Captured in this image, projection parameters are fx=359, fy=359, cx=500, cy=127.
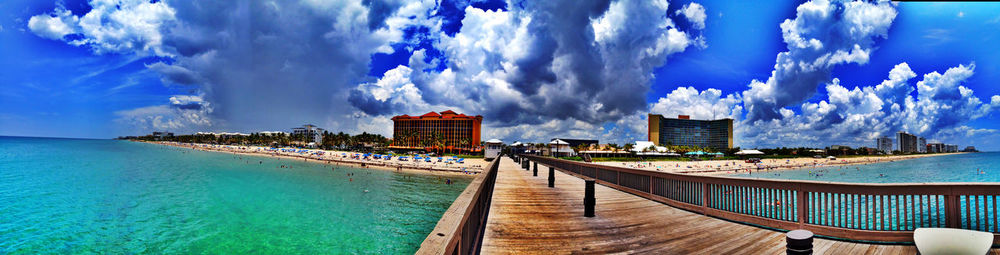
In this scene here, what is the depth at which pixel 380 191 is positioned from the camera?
38.8m

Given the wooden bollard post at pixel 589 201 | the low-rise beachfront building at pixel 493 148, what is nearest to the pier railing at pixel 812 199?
the wooden bollard post at pixel 589 201

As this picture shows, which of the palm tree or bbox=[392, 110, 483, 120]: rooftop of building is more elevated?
bbox=[392, 110, 483, 120]: rooftop of building

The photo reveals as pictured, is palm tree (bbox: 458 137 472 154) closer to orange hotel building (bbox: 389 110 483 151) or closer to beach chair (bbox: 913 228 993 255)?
orange hotel building (bbox: 389 110 483 151)

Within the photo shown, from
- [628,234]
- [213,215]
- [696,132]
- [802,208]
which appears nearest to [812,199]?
[802,208]

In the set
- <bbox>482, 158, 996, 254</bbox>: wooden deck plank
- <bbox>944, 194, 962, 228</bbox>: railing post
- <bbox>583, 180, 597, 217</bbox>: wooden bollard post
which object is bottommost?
<bbox>482, 158, 996, 254</bbox>: wooden deck plank

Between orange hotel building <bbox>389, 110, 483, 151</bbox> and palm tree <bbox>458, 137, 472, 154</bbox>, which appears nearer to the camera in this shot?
palm tree <bbox>458, 137, 472, 154</bbox>

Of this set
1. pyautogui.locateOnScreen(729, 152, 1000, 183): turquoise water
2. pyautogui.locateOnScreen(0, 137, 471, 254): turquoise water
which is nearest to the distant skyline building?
pyautogui.locateOnScreen(729, 152, 1000, 183): turquoise water

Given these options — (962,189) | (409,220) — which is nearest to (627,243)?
(962,189)

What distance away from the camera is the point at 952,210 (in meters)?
4.56

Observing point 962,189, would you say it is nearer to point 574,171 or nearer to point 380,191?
point 574,171

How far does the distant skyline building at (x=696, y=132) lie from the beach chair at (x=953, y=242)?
18541 cm

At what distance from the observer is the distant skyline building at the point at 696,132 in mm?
177863

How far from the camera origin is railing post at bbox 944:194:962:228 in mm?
4523

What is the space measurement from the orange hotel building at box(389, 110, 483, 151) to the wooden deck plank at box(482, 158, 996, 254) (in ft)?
396
